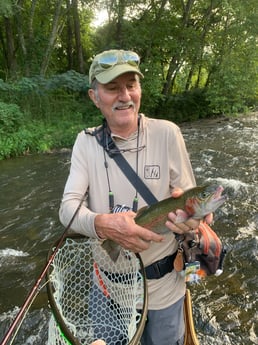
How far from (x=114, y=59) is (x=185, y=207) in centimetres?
113

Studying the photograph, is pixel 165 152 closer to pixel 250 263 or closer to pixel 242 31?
pixel 250 263

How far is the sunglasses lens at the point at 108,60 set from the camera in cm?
234

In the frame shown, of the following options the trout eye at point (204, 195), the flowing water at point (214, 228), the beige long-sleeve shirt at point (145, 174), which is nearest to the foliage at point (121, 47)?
the flowing water at point (214, 228)

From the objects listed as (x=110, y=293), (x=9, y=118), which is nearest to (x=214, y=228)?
(x=110, y=293)

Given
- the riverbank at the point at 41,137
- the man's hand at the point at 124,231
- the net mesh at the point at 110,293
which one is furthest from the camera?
the riverbank at the point at 41,137

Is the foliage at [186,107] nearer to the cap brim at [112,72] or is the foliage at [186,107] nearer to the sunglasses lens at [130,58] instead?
the sunglasses lens at [130,58]

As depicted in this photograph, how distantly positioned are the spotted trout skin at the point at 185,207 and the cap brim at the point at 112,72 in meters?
0.90

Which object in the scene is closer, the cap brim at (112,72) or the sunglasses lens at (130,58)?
the cap brim at (112,72)

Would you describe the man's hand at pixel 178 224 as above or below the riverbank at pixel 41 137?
above

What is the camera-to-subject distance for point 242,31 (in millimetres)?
21844

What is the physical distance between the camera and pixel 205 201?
79.0 inches

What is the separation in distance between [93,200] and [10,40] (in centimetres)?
2229

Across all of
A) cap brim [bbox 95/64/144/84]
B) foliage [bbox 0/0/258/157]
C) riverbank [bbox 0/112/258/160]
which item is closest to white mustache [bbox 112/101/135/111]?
cap brim [bbox 95/64/144/84]

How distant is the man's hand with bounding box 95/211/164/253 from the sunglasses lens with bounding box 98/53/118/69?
1040 mm
